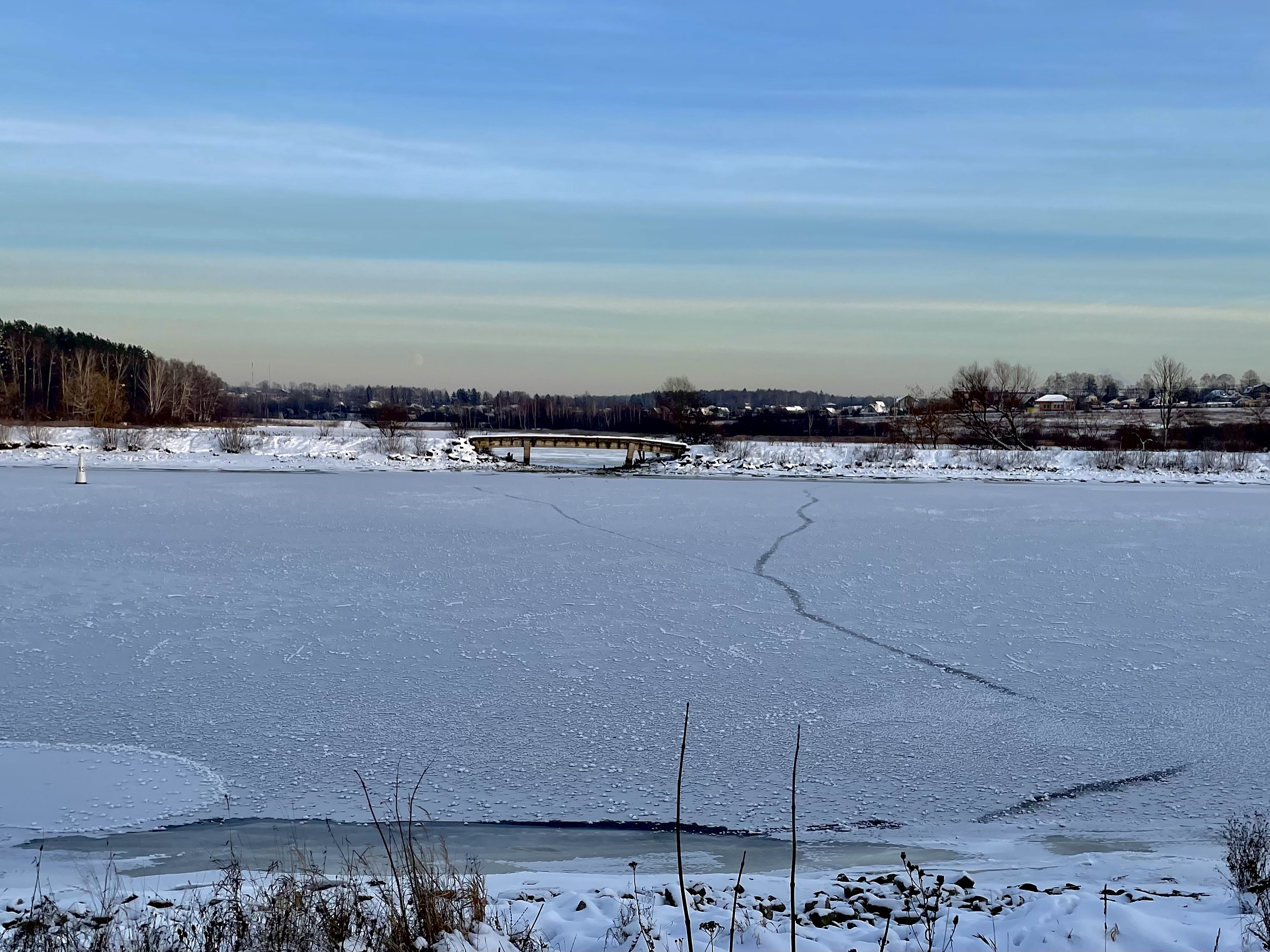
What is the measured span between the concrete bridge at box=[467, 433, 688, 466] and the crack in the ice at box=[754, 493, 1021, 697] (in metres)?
22.5

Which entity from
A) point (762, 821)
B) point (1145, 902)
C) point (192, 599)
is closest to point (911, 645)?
point (762, 821)

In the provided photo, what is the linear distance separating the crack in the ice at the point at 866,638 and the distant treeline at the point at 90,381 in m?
49.8

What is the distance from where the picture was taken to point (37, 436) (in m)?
32.4

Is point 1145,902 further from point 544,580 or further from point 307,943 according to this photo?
point 544,580

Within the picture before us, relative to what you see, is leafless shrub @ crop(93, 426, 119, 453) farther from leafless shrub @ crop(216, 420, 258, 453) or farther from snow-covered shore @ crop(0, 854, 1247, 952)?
snow-covered shore @ crop(0, 854, 1247, 952)

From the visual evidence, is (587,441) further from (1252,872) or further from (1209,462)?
(1252,872)

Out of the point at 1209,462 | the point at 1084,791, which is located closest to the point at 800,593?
the point at 1084,791

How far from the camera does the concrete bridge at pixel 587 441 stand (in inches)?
1361

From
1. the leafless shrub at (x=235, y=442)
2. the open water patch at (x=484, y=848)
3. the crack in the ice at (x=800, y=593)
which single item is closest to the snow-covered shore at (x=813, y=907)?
the open water patch at (x=484, y=848)

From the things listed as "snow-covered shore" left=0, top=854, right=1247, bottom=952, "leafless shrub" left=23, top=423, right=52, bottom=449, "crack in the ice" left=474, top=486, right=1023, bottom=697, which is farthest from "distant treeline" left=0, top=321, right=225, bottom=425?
"snow-covered shore" left=0, top=854, right=1247, bottom=952

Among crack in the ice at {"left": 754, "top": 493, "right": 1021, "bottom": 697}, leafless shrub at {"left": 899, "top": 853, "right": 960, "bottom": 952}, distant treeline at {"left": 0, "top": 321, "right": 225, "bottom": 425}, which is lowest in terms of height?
leafless shrub at {"left": 899, "top": 853, "right": 960, "bottom": 952}

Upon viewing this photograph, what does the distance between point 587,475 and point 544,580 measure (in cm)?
1811

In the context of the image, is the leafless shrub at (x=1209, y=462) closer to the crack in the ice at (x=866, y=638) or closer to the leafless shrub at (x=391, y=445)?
the crack in the ice at (x=866, y=638)

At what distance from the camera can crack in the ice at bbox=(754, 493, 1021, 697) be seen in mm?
6535
